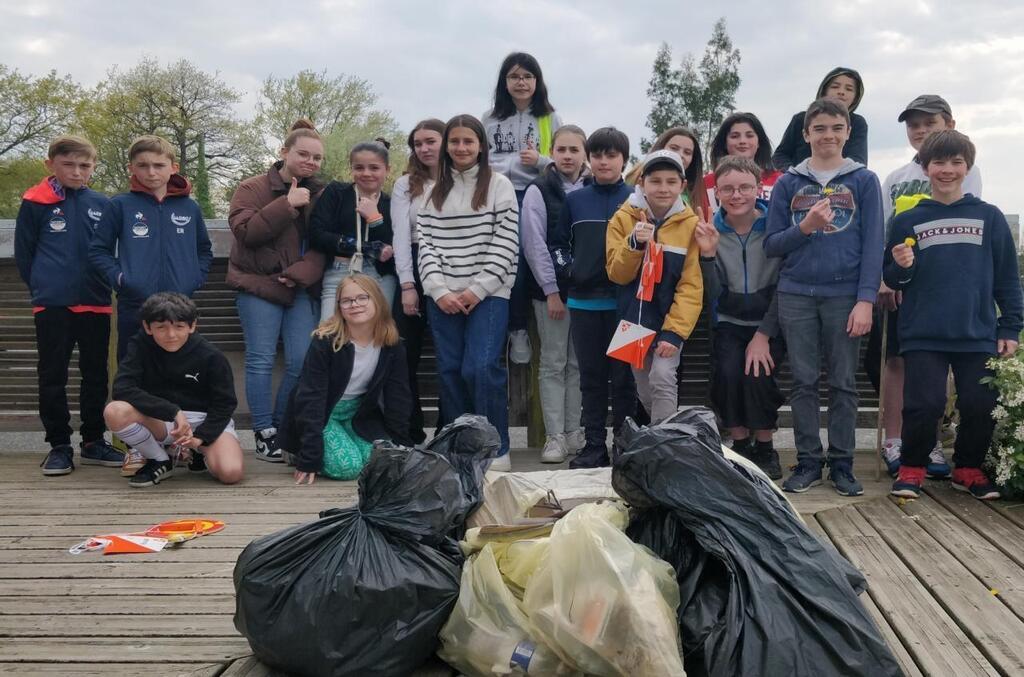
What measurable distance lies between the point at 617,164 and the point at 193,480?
3.03 m

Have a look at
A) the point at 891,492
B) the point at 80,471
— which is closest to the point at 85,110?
the point at 80,471

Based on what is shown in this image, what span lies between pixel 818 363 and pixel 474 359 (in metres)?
1.87

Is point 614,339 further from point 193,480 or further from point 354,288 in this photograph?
point 193,480

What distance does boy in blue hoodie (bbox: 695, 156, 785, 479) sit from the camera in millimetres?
4844

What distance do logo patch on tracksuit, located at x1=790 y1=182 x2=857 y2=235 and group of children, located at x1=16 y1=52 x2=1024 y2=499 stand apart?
13 mm

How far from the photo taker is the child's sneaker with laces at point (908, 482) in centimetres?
451

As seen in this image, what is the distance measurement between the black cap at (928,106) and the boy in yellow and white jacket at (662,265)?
5.61 feet

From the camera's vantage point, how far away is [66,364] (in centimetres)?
543

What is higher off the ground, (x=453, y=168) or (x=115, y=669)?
(x=453, y=168)

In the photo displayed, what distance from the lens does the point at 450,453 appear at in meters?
3.07

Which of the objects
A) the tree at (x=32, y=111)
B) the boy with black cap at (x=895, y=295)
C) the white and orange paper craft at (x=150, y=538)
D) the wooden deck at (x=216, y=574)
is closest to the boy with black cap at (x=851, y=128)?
the boy with black cap at (x=895, y=295)

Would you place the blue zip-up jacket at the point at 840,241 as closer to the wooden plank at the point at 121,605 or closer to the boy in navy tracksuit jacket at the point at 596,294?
the boy in navy tracksuit jacket at the point at 596,294

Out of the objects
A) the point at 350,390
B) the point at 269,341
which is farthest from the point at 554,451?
the point at 269,341

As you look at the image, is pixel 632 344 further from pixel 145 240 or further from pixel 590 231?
pixel 145 240
